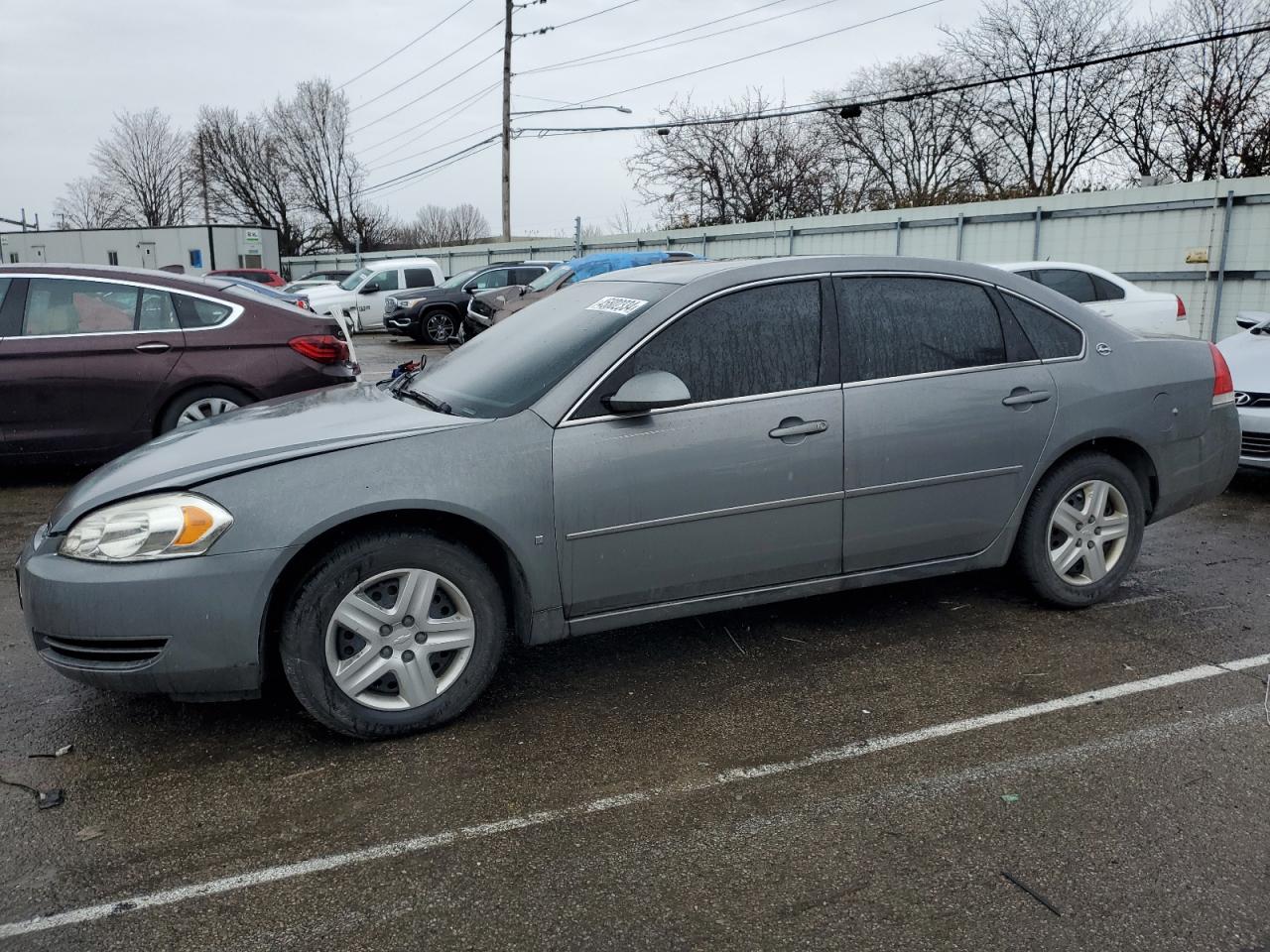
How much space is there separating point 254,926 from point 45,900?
0.58 meters

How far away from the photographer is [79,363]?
7.16 meters

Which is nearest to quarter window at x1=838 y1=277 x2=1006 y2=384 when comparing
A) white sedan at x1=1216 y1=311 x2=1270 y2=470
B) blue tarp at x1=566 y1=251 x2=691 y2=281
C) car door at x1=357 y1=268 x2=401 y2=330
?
white sedan at x1=1216 y1=311 x2=1270 y2=470

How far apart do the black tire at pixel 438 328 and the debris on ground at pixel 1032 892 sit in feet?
64.1

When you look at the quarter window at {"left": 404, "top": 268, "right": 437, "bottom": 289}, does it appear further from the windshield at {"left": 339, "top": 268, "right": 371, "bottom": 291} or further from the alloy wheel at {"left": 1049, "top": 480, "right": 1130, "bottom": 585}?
the alloy wheel at {"left": 1049, "top": 480, "right": 1130, "bottom": 585}

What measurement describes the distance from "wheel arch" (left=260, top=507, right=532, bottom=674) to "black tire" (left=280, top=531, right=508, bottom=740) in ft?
0.15

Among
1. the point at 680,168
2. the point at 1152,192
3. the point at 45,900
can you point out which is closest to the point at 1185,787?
the point at 45,900

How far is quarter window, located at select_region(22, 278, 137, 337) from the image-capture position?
7.23 metres

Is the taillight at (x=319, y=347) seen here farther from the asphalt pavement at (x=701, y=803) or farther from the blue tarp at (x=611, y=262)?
the blue tarp at (x=611, y=262)

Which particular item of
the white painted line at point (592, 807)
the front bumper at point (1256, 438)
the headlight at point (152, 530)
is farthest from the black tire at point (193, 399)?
the front bumper at point (1256, 438)

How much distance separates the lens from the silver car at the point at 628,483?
3.29 metres

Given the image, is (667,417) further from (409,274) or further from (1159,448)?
(409,274)

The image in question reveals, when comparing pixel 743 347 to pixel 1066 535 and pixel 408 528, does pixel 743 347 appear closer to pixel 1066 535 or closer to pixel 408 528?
pixel 408 528

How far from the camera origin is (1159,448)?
4.72 m

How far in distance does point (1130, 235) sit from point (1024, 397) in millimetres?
13934
